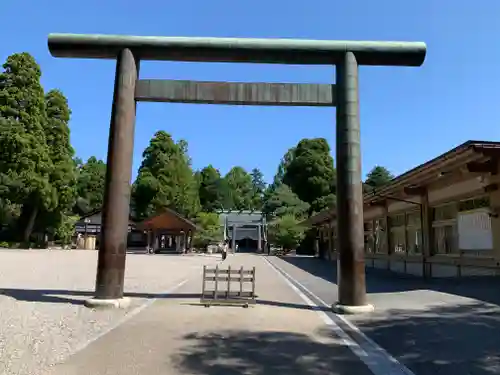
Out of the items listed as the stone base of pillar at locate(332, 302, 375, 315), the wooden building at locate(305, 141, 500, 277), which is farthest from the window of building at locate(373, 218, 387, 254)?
the stone base of pillar at locate(332, 302, 375, 315)

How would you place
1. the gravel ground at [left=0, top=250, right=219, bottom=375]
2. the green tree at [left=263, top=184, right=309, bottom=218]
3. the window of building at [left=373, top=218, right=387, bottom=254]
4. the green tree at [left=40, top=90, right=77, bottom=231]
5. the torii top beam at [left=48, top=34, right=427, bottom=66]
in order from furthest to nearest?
the green tree at [left=263, top=184, right=309, bottom=218], the green tree at [left=40, top=90, right=77, bottom=231], the window of building at [left=373, top=218, right=387, bottom=254], the torii top beam at [left=48, top=34, right=427, bottom=66], the gravel ground at [left=0, top=250, right=219, bottom=375]

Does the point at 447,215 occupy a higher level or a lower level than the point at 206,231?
lower

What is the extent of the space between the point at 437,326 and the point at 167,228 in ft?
141

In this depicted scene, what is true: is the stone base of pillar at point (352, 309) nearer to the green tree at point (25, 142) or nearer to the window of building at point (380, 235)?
the window of building at point (380, 235)

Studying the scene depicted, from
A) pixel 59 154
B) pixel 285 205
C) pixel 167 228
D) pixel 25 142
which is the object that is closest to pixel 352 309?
pixel 25 142

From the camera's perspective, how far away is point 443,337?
23.4ft

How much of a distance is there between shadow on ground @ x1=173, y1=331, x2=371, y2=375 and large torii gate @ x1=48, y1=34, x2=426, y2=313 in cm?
383

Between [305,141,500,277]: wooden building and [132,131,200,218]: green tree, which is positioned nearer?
[305,141,500,277]: wooden building

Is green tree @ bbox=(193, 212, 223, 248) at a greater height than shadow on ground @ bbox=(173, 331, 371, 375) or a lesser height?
greater

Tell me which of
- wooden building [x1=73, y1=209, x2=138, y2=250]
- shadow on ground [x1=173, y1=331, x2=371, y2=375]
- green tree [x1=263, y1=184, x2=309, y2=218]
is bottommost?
shadow on ground [x1=173, y1=331, x2=371, y2=375]

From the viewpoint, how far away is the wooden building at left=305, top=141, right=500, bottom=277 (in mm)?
12992

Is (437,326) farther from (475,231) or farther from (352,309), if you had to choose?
(475,231)

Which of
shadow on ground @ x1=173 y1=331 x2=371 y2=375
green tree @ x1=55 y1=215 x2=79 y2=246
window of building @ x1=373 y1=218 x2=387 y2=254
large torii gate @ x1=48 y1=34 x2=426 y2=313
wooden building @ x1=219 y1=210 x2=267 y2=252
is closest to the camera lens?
shadow on ground @ x1=173 y1=331 x2=371 y2=375

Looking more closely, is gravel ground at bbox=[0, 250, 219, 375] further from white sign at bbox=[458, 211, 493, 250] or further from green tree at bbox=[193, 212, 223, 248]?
green tree at bbox=[193, 212, 223, 248]
